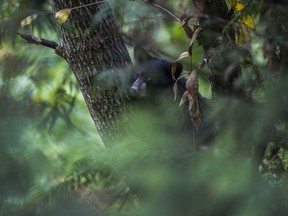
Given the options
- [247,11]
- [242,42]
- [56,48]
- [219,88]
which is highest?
[247,11]

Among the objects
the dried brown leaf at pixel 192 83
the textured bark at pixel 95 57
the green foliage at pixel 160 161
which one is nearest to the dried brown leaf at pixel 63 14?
the textured bark at pixel 95 57

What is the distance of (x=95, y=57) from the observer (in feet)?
12.0

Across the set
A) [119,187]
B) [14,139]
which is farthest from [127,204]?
[14,139]

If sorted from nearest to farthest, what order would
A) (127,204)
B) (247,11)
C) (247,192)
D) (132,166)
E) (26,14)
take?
(247,192)
(132,166)
(127,204)
(247,11)
(26,14)

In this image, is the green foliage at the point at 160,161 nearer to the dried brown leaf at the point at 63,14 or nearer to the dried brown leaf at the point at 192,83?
the dried brown leaf at the point at 192,83

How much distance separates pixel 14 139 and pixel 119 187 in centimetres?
42

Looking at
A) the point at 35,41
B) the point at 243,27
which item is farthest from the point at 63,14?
the point at 243,27

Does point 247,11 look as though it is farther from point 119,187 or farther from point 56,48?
point 56,48

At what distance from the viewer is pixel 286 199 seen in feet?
4.82

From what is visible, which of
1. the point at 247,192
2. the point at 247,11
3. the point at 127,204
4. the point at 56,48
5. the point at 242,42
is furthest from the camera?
the point at 56,48

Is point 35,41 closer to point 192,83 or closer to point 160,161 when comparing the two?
point 192,83

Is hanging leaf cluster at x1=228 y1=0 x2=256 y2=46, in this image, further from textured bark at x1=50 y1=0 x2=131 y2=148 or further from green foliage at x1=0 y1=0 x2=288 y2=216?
textured bark at x1=50 y1=0 x2=131 y2=148

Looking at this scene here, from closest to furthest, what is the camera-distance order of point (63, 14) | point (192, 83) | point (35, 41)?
point (192, 83)
point (63, 14)
point (35, 41)

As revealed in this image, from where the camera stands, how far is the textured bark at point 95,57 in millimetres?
3568
